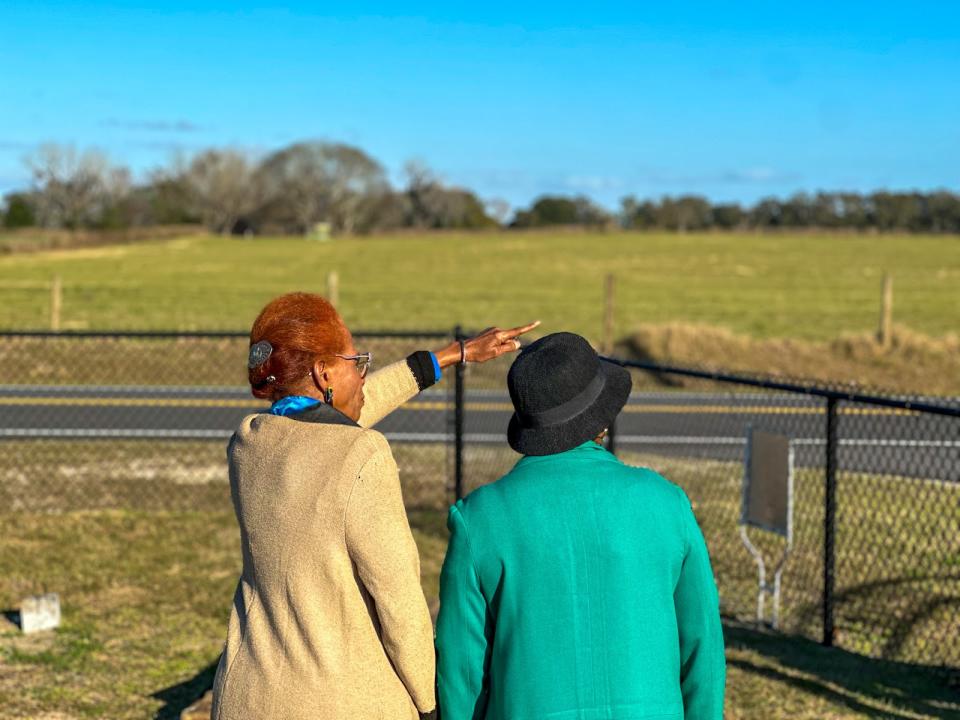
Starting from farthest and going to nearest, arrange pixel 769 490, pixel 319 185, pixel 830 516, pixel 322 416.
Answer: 1. pixel 319 185
2. pixel 769 490
3. pixel 830 516
4. pixel 322 416

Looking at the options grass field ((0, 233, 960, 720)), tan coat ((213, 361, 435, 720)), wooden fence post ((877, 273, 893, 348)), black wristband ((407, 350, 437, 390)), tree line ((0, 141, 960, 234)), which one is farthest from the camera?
tree line ((0, 141, 960, 234))

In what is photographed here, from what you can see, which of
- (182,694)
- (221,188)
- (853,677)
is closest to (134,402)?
(182,694)

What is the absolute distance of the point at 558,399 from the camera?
7.41 feet

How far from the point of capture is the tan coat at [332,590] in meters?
2.37

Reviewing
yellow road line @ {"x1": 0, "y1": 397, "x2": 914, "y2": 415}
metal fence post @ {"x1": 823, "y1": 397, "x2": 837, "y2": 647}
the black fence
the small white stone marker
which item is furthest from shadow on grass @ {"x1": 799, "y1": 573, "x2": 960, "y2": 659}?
yellow road line @ {"x1": 0, "y1": 397, "x2": 914, "y2": 415}

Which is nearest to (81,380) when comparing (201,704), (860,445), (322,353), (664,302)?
(860,445)

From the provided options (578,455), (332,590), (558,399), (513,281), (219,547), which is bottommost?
(219,547)

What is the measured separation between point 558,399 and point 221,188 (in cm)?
10669

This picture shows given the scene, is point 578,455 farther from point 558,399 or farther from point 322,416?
point 322,416

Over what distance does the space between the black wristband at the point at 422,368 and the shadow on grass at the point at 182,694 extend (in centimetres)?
260

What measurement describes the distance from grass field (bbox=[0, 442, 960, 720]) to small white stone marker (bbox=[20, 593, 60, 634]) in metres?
0.09

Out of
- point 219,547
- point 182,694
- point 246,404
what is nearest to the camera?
point 182,694

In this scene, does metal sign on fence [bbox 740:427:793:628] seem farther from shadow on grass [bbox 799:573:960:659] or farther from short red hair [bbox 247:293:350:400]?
short red hair [bbox 247:293:350:400]

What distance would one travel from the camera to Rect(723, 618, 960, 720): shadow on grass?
5348mm
